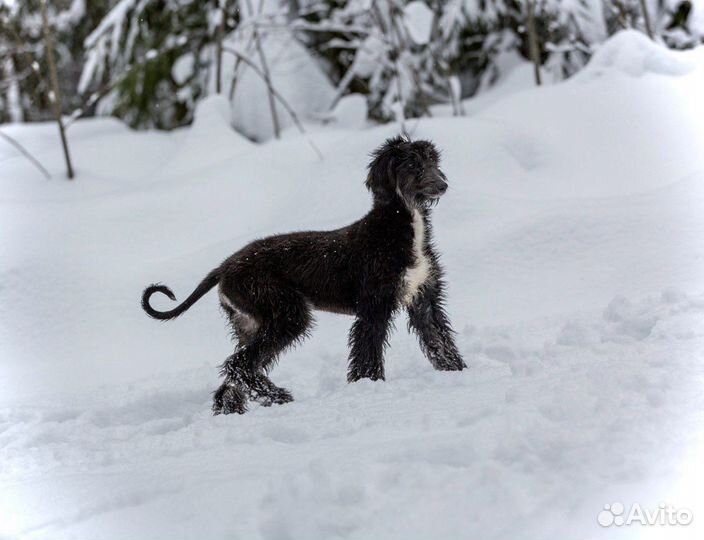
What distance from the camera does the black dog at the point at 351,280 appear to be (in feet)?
15.2

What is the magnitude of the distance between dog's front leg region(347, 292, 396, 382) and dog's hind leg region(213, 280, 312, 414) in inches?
13.8

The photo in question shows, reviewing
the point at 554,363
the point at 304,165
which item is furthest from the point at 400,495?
the point at 304,165

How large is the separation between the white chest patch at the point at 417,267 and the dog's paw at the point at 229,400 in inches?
42.2

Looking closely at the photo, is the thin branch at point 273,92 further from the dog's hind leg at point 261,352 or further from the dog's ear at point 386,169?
the dog's hind leg at point 261,352

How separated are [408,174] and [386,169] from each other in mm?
147

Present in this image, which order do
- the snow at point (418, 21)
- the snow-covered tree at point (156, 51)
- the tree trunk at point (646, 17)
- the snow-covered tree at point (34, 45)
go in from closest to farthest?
the snow at point (418, 21)
the tree trunk at point (646, 17)
the snow-covered tree at point (156, 51)
the snow-covered tree at point (34, 45)

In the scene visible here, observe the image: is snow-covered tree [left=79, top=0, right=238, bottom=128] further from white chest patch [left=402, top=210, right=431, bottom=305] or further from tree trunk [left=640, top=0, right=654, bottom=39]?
white chest patch [left=402, top=210, right=431, bottom=305]

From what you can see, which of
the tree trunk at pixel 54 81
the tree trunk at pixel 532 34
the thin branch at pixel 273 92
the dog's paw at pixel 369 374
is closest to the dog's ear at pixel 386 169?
the dog's paw at pixel 369 374

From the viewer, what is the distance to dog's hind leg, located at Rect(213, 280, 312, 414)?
4.66 metres

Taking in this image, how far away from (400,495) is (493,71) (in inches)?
361

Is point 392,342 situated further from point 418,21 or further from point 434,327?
point 418,21

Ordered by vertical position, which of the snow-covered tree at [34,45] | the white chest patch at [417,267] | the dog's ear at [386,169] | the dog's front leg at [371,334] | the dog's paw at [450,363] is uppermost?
the dog's ear at [386,169]

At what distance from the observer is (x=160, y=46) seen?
1123cm

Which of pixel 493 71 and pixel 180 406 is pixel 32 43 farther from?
pixel 180 406
